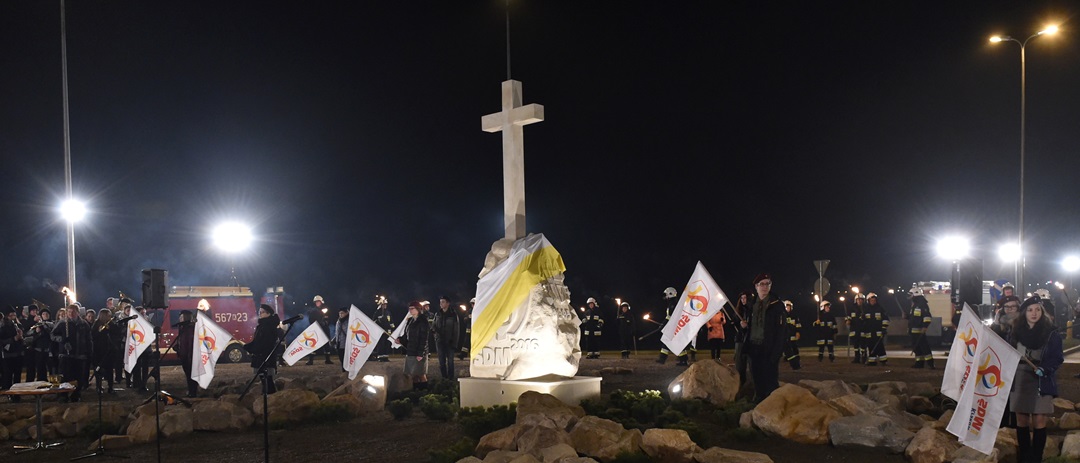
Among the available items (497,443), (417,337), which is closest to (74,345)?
(417,337)

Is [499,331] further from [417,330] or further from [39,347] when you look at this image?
[39,347]

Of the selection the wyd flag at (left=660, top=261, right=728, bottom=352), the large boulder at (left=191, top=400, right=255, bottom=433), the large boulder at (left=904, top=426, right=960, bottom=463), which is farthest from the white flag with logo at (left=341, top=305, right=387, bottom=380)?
the large boulder at (left=904, top=426, right=960, bottom=463)

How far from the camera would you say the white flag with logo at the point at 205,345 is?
48.7 ft

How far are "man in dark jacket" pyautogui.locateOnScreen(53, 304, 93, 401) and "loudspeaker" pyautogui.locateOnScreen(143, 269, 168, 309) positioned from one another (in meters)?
6.89

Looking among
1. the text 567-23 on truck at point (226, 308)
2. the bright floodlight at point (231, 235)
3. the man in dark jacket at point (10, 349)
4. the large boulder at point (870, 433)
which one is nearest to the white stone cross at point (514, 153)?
the large boulder at point (870, 433)

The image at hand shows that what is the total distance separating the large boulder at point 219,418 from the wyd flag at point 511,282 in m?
3.46

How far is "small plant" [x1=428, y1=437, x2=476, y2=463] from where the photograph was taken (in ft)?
31.0

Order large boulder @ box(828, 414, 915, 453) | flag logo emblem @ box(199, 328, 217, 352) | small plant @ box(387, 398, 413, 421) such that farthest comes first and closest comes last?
flag logo emblem @ box(199, 328, 217, 352)
small plant @ box(387, 398, 413, 421)
large boulder @ box(828, 414, 915, 453)

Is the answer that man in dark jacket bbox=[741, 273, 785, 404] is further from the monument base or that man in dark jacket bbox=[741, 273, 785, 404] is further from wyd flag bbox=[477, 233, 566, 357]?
wyd flag bbox=[477, 233, 566, 357]

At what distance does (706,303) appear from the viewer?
44.1 ft

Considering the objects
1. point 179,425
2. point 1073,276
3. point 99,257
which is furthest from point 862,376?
point 99,257

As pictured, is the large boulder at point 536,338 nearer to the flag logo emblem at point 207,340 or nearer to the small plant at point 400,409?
the small plant at point 400,409

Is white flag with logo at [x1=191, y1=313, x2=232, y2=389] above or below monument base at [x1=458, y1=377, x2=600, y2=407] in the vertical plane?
above

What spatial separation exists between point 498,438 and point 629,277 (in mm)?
33676
